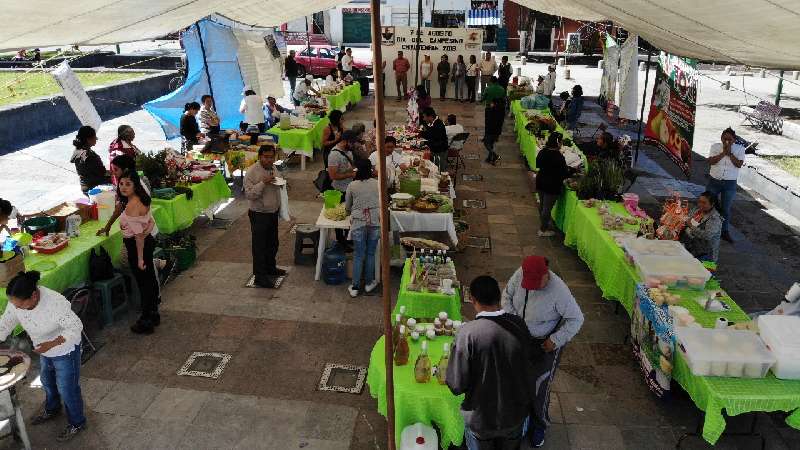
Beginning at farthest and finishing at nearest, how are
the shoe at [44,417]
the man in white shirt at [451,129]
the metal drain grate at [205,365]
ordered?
the man in white shirt at [451,129] → the metal drain grate at [205,365] → the shoe at [44,417]

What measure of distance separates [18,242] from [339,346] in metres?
3.71

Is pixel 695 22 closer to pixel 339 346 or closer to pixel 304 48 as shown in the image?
pixel 339 346

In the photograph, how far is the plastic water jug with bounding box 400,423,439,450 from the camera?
4.13 m

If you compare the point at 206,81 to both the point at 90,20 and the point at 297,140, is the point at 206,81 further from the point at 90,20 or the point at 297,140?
the point at 90,20

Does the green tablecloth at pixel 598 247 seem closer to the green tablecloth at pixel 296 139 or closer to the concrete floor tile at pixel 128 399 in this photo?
the concrete floor tile at pixel 128 399

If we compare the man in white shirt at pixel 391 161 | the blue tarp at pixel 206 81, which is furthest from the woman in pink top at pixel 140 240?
the blue tarp at pixel 206 81

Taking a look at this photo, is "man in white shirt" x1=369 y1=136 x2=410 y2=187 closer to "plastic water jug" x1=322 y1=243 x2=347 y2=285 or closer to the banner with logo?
"plastic water jug" x1=322 y1=243 x2=347 y2=285

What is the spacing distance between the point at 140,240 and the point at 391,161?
13.1ft

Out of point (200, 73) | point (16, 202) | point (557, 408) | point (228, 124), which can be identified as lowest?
point (557, 408)

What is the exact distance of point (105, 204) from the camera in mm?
7090

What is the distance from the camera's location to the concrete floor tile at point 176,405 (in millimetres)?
5102

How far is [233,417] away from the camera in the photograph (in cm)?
511

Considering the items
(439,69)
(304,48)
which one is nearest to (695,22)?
(439,69)

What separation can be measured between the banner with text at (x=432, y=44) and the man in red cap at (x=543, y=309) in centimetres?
1651
